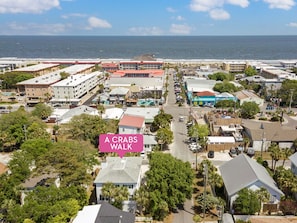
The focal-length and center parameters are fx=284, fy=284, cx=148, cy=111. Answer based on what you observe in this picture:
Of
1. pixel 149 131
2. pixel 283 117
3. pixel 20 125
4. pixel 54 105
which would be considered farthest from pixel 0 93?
pixel 283 117

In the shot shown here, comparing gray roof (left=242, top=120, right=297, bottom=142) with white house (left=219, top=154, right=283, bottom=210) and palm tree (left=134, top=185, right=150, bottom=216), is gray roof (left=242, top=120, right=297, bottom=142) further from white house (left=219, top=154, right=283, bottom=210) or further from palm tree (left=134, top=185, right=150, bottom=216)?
palm tree (left=134, top=185, right=150, bottom=216)

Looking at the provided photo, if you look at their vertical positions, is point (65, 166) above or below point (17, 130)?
above

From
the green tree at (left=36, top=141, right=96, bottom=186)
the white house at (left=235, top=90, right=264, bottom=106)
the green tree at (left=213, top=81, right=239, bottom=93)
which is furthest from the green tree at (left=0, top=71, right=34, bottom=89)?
the green tree at (left=36, top=141, right=96, bottom=186)

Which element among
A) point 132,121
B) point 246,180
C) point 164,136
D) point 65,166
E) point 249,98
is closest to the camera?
point 246,180

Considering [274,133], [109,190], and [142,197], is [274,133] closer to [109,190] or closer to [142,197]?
[142,197]

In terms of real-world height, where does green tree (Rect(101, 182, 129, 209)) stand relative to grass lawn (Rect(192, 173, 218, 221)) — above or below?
above

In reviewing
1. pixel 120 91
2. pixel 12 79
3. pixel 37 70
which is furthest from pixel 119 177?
pixel 37 70
